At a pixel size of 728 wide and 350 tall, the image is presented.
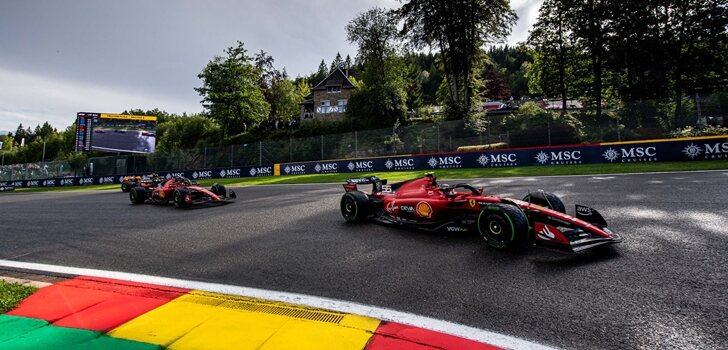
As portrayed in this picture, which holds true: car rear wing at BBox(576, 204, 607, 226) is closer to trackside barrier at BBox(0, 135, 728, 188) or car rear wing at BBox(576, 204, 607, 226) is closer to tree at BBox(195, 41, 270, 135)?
trackside barrier at BBox(0, 135, 728, 188)

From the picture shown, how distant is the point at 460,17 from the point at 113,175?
3529 centimetres

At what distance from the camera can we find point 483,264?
427 centimetres

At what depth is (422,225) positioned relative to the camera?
600 centimetres

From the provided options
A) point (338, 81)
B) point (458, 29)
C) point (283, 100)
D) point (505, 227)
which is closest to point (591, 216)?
point (505, 227)

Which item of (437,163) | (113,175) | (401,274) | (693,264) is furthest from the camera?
(113,175)

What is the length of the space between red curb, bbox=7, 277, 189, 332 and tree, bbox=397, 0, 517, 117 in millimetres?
25471

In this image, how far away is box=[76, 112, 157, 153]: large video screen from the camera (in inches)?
1414

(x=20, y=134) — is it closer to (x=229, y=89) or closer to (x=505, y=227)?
(x=229, y=89)

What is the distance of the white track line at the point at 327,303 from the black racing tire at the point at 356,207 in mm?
3361

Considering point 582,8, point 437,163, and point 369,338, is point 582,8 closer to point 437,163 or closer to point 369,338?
point 437,163

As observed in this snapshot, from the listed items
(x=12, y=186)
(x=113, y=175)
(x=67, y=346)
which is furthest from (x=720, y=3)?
(x=12, y=186)

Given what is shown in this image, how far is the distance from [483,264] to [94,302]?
14.1ft

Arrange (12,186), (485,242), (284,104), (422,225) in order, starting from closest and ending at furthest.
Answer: (485,242), (422,225), (12,186), (284,104)

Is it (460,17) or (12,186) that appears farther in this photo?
(12,186)
